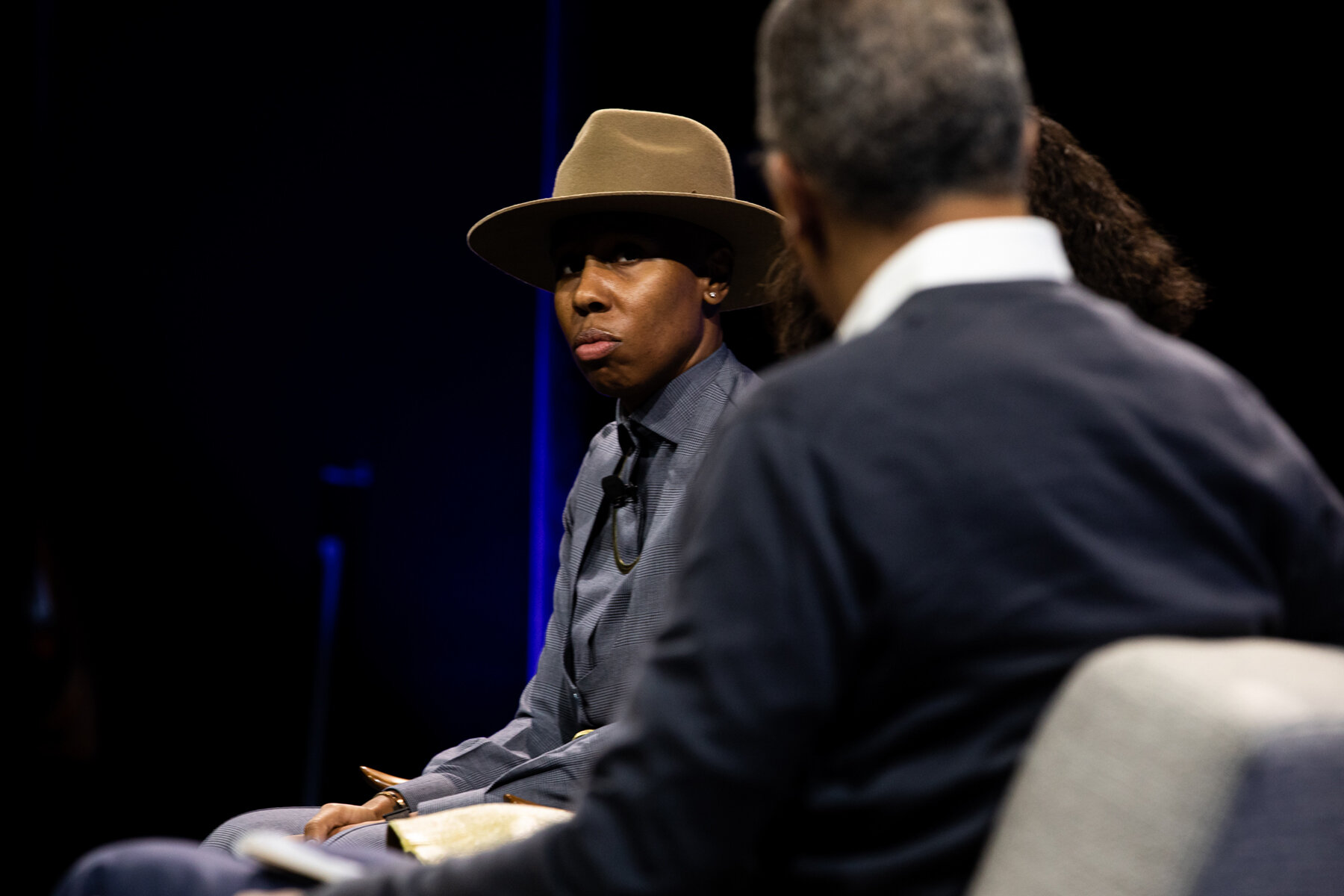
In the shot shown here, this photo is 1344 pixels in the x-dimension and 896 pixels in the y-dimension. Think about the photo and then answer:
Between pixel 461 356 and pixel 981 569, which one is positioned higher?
pixel 981 569

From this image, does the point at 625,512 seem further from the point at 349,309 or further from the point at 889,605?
the point at 349,309

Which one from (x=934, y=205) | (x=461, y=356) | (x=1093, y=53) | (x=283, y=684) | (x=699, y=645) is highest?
(x=1093, y=53)

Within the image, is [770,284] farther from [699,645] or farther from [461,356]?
[461,356]

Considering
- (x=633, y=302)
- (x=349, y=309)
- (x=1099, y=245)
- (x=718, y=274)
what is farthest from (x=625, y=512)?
(x=349, y=309)

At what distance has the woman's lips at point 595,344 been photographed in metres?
2.09

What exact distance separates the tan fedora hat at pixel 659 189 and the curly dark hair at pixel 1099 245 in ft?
1.46

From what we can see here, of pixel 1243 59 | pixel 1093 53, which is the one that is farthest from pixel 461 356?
A: pixel 1243 59

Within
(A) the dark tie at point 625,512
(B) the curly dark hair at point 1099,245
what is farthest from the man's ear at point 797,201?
(A) the dark tie at point 625,512

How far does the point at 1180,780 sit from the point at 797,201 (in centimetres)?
51

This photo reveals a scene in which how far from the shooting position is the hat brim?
2143 millimetres

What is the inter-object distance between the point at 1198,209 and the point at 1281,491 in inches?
82.2

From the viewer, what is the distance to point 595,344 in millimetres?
2102

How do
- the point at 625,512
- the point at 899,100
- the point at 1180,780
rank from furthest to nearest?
the point at 625,512, the point at 899,100, the point at 1180,780

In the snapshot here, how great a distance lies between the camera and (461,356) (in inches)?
172
